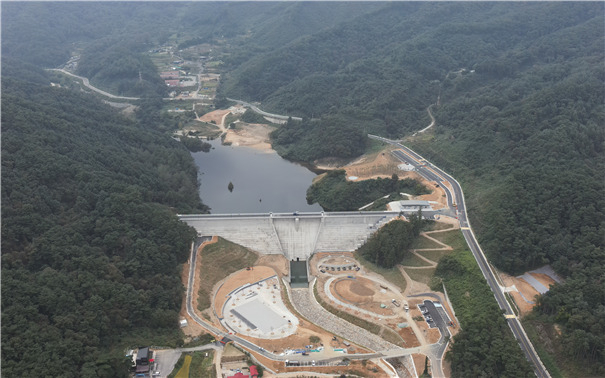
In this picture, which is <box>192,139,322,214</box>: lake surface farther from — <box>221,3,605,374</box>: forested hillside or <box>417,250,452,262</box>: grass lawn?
<box>417,250,452,262</box>: grass lawn

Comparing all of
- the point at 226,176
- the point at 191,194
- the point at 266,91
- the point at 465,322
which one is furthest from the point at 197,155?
the point at 465,322

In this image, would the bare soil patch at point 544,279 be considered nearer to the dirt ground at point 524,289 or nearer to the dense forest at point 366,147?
the dirt ground at point 524,289

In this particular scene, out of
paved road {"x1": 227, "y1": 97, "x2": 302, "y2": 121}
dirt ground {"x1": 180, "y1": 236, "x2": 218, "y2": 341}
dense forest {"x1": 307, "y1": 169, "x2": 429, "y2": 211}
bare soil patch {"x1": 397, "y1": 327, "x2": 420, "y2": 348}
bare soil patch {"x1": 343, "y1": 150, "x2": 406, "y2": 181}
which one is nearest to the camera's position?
bare soil patch {"x1": 397, "y1": 327, "x2": 420, "y2": 348}

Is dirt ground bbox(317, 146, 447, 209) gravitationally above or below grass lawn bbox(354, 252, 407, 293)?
above

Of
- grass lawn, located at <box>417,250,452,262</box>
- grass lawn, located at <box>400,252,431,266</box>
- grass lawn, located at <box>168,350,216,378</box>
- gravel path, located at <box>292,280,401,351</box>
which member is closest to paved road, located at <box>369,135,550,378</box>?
grass lawn, located at <box>417,250,452,262</box>

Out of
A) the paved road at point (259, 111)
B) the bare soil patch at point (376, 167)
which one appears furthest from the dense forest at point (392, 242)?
the paved road at point (259, 111)

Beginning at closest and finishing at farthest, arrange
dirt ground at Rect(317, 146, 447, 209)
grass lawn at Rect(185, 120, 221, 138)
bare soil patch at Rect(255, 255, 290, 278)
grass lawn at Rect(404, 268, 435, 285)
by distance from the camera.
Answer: grass lawn at Rect(404, 268, 435, 285) < bare soil patch at Rect(255, 255, 290, 278) < dirt ground at Rect(317, 146, 447, 209) < grass lawn at Rect(185, 120, 221, 138)
